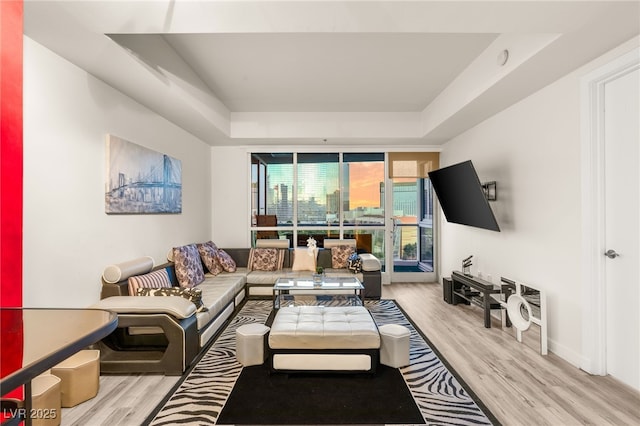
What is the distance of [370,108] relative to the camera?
16.6 feet

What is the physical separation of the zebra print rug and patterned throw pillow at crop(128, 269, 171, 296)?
83 cm

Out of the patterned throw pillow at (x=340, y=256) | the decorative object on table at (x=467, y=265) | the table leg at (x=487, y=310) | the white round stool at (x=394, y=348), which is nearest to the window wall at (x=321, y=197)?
the patterned throw pillow at (x=340, y=256)

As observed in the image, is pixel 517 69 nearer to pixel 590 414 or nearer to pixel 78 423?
pixel 590 414

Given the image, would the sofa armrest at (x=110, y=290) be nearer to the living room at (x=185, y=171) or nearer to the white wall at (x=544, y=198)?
the living room at (x=185, y=171)

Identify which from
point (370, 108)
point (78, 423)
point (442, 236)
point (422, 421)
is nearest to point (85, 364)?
point (78, 423)

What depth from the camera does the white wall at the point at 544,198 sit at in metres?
2.77

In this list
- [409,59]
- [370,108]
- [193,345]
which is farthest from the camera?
[370,108]

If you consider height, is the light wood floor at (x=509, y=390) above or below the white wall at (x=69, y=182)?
below

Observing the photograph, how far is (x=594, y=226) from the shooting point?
8.56 feet

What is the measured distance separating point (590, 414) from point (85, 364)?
336 centimetres

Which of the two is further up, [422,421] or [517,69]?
[517,69]

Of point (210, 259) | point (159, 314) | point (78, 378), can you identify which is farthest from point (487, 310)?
point (78, 378)

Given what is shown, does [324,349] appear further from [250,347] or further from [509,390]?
[509,390]

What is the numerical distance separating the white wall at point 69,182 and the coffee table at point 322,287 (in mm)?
1607
